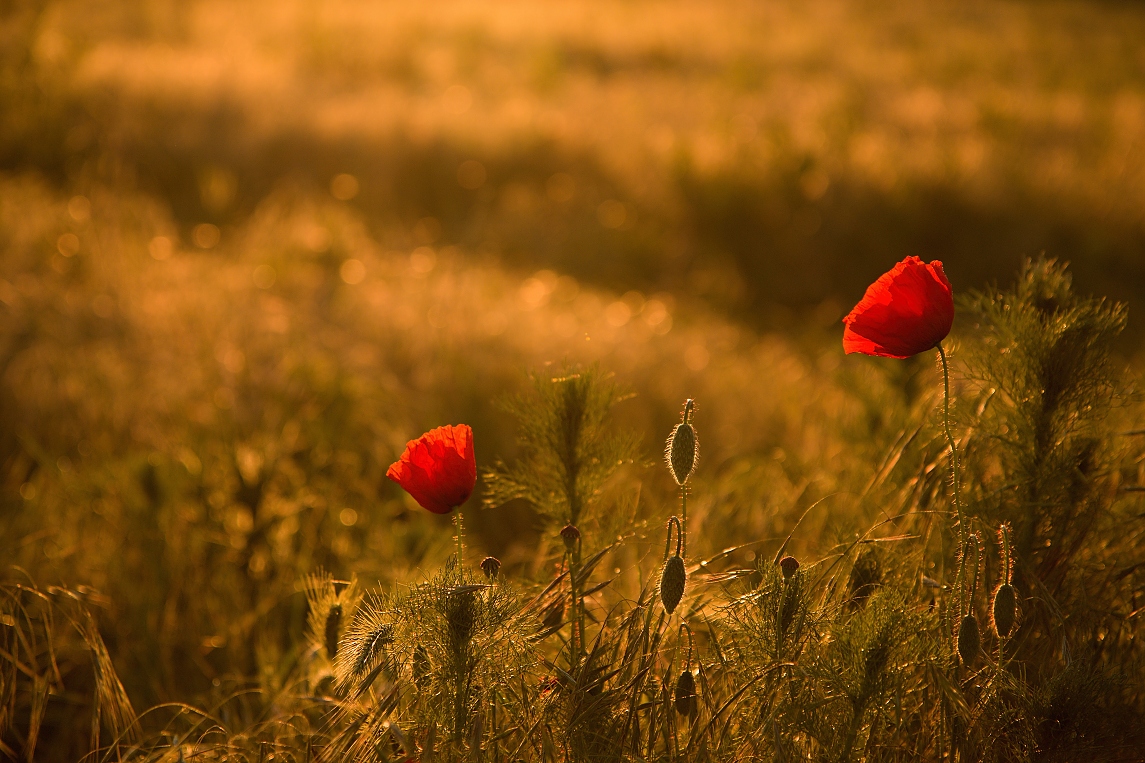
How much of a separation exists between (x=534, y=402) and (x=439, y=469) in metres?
0.24

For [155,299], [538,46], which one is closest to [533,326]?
[155,299]

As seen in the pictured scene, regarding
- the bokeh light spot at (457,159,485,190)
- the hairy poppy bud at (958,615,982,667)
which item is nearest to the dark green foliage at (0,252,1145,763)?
the hairy poppy bud at (958,615,982,667)

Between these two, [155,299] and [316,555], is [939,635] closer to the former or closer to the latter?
[316,555]

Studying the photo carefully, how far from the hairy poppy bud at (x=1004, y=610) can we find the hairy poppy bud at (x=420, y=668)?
1.73 feet

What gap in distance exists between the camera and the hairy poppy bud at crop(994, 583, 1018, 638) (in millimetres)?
822

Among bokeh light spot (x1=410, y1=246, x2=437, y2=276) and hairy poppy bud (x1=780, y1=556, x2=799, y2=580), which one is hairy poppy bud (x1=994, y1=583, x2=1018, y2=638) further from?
bokeh light spot (x1=410, y1=246, x2=437, y2=276)

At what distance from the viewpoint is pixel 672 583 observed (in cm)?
84

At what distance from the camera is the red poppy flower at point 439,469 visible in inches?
35.1

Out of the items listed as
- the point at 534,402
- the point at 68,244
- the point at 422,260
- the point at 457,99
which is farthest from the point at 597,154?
the point at 534,402

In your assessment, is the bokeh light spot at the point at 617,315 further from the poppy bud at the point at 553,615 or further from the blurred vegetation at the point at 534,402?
the poppy bud at the point at 553,615

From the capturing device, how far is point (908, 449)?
4.37 ft

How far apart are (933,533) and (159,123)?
4.76m

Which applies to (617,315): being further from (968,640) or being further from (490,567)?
(968,640)

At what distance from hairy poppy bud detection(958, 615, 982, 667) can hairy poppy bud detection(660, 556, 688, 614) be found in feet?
0.82
